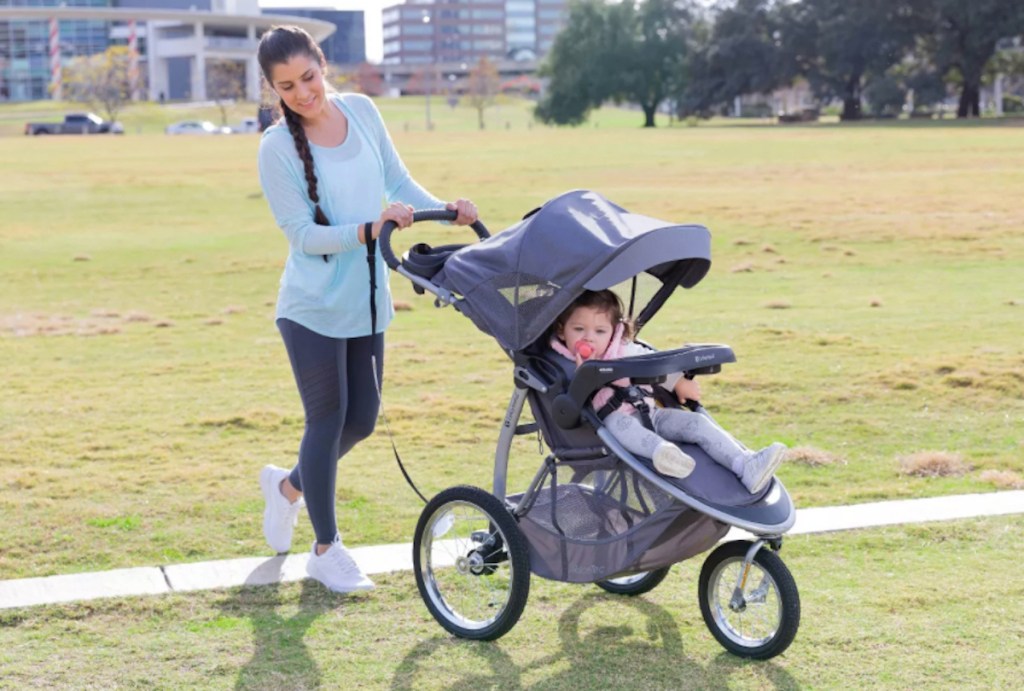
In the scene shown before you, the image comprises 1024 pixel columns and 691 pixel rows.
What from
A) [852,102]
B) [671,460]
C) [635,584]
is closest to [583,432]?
[671,460]

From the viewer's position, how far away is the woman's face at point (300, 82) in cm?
468

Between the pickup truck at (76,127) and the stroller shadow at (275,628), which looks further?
the pickup truck at (76,127)

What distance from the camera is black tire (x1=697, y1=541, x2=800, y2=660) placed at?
13.6 ft

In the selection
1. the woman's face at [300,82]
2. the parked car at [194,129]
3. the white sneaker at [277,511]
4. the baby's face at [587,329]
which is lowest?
the white sneaker at [277,511]

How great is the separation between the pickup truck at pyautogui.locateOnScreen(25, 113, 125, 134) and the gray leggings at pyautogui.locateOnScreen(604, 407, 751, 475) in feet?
262

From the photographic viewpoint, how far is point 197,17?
136 m

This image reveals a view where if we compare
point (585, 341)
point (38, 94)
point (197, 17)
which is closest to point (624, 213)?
point (585, 341)

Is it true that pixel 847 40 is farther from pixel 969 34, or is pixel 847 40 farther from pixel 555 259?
pixel 555 259

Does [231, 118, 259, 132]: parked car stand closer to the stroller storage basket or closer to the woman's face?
the woman's face

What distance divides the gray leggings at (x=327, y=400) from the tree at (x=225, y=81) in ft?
379

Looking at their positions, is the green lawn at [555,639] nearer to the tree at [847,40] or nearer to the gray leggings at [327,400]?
the gray leggings at [327,400]

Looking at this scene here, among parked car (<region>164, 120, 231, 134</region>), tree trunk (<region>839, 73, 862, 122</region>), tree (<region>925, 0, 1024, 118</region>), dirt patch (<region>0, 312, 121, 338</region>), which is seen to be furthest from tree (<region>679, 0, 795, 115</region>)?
dirt patch (<region>0, 312, 121, 338</region>)

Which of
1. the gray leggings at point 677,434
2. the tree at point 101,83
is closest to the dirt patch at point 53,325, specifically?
the gray leggings at point 677,434

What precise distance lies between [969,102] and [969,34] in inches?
144
